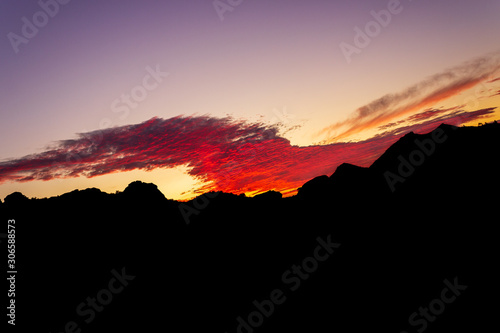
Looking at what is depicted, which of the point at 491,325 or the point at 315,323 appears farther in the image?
the point at 315,323

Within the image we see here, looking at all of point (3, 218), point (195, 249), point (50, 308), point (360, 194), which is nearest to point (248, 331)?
point (195, 249)

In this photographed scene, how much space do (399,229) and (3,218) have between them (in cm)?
7807

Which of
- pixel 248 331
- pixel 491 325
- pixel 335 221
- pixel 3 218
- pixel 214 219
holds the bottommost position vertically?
pixel 491 325

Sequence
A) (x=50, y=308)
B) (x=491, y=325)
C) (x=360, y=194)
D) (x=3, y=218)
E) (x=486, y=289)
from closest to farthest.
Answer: (x=491, y=325) < (x=486, y=289) < (x=50, y=308) < (x=3, y=218) < (x=360, y=194)

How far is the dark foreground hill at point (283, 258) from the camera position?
39.7 metres

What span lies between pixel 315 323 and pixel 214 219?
→ 3787 centimetres

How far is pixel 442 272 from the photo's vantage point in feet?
141

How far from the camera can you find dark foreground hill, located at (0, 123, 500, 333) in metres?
39.7

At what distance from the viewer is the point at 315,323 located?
43812 mm

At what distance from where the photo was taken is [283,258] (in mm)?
62625

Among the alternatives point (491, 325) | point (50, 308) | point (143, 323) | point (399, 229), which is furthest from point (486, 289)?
point (50, 308)

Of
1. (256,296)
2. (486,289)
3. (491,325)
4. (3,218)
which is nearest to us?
(491,325)

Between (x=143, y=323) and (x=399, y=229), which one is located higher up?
(x=143, y=323)

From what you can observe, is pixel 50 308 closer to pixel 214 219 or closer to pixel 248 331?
pixel 248 331
